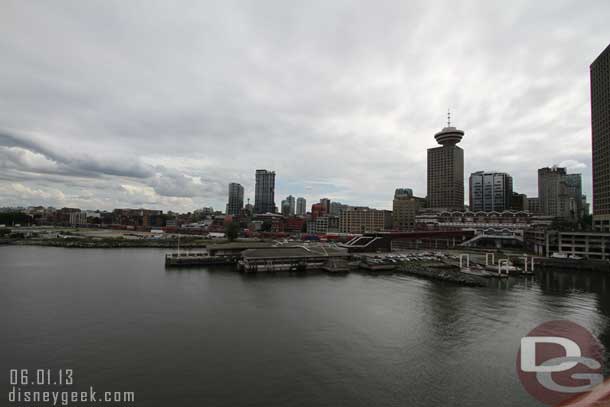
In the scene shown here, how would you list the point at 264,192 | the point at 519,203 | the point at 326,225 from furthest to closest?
the point at 264,192
the point at 519,203
the point at 326,225

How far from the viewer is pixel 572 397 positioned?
9914mm

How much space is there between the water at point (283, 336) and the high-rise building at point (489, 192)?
4050 inches

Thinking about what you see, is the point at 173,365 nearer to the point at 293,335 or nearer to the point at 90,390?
the point at 90,390

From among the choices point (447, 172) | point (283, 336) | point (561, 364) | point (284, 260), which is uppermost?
point (447, 172)

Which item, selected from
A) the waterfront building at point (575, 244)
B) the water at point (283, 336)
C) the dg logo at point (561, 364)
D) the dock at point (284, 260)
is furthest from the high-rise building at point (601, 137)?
the dg logo at point (561, 364)

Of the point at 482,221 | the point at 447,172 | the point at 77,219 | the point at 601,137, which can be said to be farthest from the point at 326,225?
the point at 77,219

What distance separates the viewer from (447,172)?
371 feet

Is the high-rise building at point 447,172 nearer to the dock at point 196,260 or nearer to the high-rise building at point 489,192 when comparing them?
the high-rise building at point 489,192

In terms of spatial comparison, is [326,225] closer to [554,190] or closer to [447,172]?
[447,172]

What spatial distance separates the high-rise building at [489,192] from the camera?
118m

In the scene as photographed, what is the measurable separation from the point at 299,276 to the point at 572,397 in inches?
945

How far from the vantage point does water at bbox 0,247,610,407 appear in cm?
1041

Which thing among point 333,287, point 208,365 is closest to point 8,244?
point 333,287

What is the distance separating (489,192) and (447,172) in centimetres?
2234
